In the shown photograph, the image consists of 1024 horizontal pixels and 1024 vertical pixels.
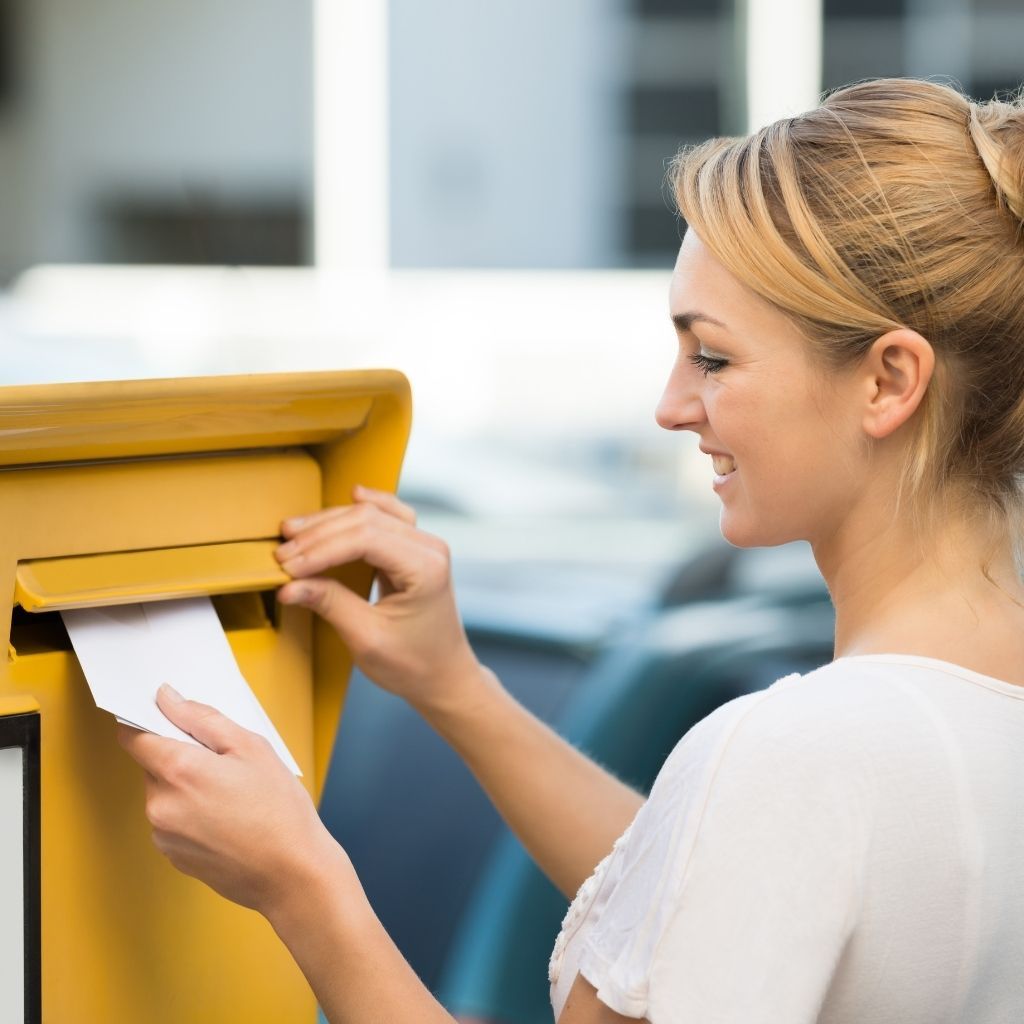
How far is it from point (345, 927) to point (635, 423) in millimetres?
9069

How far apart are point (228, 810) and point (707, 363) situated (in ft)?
1.68

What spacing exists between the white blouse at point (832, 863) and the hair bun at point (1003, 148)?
1.19ft

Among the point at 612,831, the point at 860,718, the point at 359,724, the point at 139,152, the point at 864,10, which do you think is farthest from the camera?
the point at 139,152

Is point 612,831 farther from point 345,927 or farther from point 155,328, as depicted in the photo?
point 155,328

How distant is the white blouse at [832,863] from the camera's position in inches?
37.1

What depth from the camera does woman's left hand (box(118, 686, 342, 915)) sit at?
1036mm

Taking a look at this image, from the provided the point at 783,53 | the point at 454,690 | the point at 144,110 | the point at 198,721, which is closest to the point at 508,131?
the point at 783,53

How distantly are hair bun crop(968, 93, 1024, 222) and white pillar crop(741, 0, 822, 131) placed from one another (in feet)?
28.0

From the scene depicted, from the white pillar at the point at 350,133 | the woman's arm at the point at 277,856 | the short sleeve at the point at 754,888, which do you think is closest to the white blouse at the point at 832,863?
the short sleeve at the point at 754,888

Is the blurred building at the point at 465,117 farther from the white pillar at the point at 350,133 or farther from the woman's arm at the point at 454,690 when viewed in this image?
the woman's arm at the point at 454,690

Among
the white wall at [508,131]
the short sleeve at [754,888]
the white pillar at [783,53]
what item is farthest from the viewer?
the white wall at [508,131]

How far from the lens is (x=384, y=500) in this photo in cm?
134

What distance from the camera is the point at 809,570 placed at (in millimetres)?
3006

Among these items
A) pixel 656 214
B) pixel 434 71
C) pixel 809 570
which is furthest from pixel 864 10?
pixel 809 570
